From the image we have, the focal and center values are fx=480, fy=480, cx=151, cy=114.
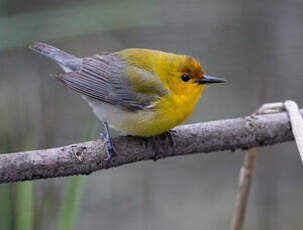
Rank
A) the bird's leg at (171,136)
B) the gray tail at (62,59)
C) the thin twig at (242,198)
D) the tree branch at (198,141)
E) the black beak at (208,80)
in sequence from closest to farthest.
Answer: the tree branch at (198,141) < the thin twig at (242,198) < the bird's leg at (171,136) < the black beak at (208,80) < the gray tail at (62,59)

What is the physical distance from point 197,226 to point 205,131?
2826 millimetres

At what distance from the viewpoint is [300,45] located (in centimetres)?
482

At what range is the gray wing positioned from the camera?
8.95 feet

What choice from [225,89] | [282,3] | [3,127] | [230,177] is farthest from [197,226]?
[3,127]

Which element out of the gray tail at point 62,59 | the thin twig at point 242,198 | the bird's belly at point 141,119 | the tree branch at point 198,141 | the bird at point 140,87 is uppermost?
the gray tail at point 62,59

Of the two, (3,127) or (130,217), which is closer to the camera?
(3,127)

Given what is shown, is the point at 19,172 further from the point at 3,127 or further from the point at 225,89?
the point at 225,89

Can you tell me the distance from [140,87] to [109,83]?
20 centimetres

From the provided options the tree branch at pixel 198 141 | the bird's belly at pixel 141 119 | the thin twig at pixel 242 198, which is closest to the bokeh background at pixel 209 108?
the bird's belly at pixel 141 119

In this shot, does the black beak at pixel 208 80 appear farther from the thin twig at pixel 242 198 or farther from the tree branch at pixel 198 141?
the thin twig at pixel 242 198

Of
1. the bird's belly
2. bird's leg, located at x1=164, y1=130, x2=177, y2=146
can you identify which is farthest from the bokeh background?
bird's leg, located at x1=164, y1=130, x2=177, y2=146

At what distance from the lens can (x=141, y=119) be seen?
8.46 feet

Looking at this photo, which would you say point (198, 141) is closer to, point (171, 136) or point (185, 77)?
point (171, 136)

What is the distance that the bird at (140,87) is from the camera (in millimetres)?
2627
